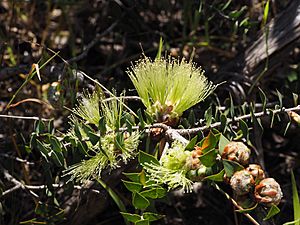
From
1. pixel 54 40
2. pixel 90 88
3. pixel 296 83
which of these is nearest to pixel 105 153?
pixel 90 88

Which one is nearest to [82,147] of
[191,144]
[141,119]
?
[141,119]

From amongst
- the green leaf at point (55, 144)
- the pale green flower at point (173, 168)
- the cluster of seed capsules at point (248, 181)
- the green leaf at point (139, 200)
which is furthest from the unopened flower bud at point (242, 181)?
the green leaf at point (55, 144)

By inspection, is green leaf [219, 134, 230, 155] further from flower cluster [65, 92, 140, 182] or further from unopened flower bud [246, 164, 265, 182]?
flower cluster [65, 92, 140, 182]

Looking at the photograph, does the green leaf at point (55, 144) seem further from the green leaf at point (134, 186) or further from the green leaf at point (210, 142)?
the green leaf at point (210, 142)

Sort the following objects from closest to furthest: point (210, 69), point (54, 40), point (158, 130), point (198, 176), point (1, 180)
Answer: point (198, 176), point (158, 130), point (1, 180), point (210, 69), point (54, 40)

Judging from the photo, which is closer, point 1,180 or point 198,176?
point 198,176

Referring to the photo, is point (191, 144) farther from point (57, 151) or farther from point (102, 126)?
point (57, 151)

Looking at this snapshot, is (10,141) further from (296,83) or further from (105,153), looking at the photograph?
(296,83)
